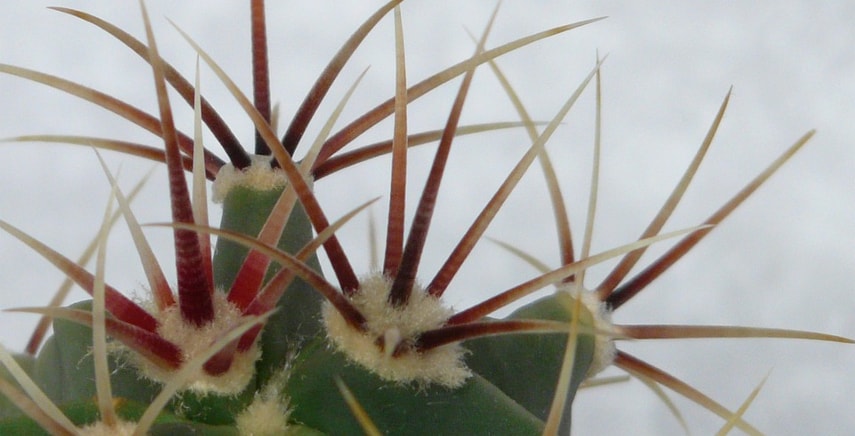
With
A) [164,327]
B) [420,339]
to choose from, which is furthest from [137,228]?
[420,339]

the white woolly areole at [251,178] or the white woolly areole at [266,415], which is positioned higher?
the white woolly areole at [251,178]

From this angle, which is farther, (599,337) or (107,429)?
(599,337)

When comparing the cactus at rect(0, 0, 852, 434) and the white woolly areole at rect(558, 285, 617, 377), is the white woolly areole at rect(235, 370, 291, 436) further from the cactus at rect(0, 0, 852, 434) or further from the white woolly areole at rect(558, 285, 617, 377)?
the white woolly areole at rect(558, 285, 617, 377)

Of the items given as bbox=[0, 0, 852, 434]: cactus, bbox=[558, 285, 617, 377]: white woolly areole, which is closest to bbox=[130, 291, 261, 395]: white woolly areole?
bbox=[0, 0, 852, 434]: cactus

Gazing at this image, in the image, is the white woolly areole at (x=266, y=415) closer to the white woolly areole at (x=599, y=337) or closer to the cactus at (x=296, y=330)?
the cactus at (x=296, y=330)

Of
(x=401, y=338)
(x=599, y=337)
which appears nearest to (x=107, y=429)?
(x=401, y=338)

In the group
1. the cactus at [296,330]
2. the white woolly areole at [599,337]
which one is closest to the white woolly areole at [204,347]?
the cactus at [296,330]

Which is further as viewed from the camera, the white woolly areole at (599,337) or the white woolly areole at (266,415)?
the white woolly areole at (599,337)

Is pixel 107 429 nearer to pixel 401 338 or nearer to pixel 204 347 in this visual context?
pixel 204 347
